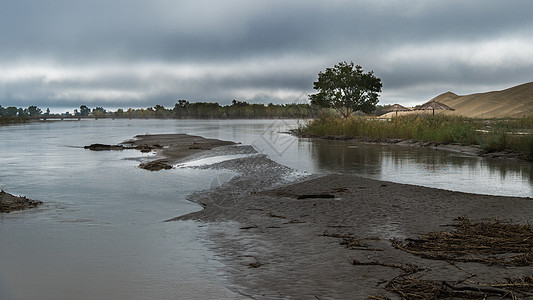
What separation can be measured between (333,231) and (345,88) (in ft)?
179

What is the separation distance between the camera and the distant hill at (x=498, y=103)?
9994 cm

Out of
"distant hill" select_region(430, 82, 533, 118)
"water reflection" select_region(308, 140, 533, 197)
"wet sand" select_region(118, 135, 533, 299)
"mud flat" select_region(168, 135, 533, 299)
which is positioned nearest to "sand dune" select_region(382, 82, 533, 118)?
"distant hill" select_region(430, 82, 533, 118)

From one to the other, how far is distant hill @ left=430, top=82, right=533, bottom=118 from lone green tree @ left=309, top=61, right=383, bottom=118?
1736 inches

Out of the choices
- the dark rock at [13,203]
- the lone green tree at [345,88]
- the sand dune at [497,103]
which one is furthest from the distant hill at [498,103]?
the dark rock at [13,203]

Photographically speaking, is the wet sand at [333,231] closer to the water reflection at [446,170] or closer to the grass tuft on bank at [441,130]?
the water reflection at [446,170]

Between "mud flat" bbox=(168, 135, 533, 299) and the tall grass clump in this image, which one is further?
the tall grass clump

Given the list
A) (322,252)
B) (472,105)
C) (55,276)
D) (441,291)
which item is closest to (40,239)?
(55,276)

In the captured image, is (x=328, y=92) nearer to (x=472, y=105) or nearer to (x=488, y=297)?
(x=488, y=297)

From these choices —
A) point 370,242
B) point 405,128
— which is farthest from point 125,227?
point 405,128

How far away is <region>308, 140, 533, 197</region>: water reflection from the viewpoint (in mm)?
13368

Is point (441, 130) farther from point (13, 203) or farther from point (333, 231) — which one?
point (13, 203)

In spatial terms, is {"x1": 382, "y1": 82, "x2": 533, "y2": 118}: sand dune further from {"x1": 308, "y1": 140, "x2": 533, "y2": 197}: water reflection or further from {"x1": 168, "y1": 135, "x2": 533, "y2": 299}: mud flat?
{"x1": 168, "y1": 135, "x2": 533, "y2": 299}: mud flat

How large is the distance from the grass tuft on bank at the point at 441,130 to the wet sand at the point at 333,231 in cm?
1355

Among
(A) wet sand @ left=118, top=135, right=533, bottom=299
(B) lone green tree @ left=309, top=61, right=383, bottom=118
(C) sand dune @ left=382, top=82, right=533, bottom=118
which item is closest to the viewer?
(A) wet sand @ left=118, top=135, right=533, bottom=299
